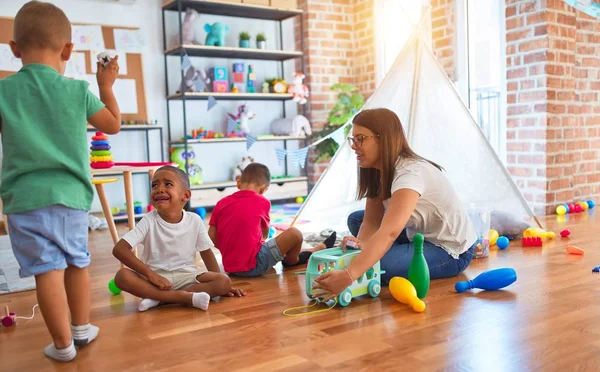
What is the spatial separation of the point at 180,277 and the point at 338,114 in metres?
3.42

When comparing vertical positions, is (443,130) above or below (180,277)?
above

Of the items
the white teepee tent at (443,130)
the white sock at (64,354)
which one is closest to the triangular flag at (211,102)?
the white teepee tent at (443,130)

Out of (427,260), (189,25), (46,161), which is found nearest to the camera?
(46,161)

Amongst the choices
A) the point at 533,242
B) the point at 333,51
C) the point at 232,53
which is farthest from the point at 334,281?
the point at 333,51

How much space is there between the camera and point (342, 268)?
5.99ft

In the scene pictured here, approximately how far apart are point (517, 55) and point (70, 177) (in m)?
3.34

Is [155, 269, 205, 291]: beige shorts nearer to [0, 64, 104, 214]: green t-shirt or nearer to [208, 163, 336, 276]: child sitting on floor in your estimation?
[208, 163, 336, 276]: child sitting on floor

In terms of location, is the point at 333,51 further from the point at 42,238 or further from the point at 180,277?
the point at 42,238

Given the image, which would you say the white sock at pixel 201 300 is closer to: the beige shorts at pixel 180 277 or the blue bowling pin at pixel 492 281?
the beige shorts at pixel 180 277

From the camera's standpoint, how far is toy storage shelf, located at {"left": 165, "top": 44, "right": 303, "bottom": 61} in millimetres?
4723

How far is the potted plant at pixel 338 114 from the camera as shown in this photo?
506 cm

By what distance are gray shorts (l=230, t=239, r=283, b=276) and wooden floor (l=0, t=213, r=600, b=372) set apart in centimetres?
15

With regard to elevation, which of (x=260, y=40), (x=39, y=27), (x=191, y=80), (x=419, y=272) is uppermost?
(x=260, y=40)

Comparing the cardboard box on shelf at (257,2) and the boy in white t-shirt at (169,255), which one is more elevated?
the cardboard box on shelf at (257,2)
